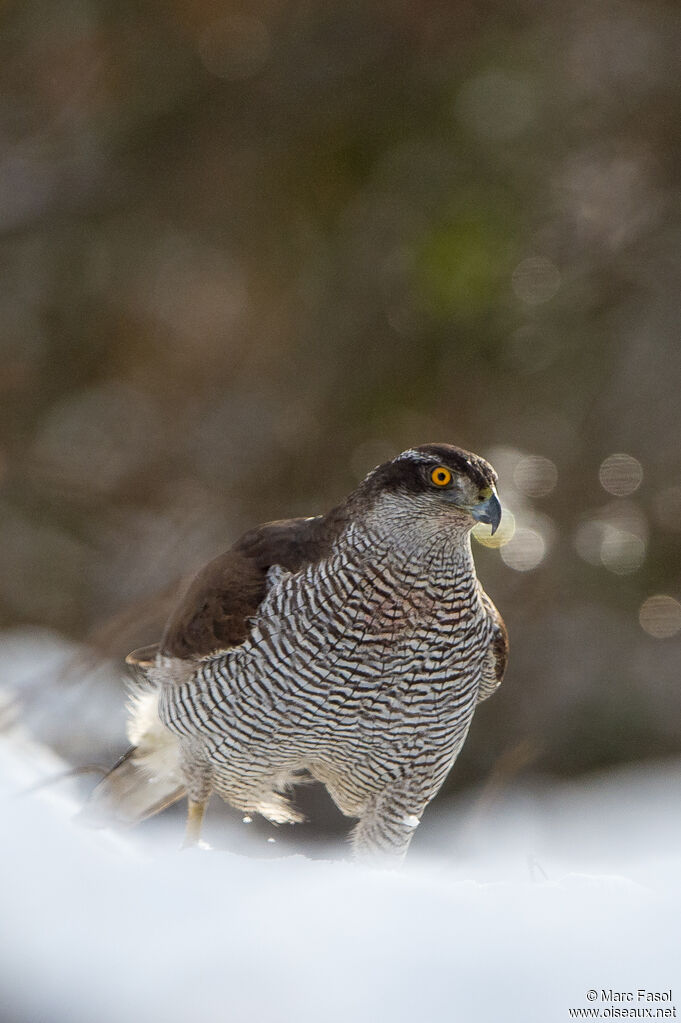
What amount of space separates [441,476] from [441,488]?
1.3 inches

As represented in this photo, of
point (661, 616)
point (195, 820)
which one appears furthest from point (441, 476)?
point (661, 616)

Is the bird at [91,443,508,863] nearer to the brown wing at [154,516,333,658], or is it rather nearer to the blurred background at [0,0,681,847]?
the brown wing at [154,516,333,658]

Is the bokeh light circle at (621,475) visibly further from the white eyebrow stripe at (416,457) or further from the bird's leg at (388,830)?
the white eyebrow stripe at (416,457)

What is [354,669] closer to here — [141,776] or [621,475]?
[141,776]

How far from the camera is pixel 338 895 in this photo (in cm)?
173

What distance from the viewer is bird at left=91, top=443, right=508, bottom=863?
2916 millimetres

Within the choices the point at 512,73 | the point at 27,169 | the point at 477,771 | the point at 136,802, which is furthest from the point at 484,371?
the point at 136,802

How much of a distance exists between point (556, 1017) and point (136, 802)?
2.47m

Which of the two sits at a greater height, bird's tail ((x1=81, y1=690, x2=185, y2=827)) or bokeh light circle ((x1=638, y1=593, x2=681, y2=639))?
bird's tail ((x1=81, y1=690, x2=185, y2=827))

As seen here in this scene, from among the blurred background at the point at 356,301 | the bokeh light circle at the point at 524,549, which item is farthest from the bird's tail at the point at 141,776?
the bokeh light circle at the point at 524,549

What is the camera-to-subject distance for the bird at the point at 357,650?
292 cm

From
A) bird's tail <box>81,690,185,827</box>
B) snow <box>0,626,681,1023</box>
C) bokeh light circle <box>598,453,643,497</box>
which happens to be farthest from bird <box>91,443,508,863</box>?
bokeh light circle <box>598,453,643,497</box>

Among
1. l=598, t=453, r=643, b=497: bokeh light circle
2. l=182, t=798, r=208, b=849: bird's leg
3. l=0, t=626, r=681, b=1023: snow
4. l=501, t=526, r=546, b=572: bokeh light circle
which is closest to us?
l=0, t=626, r=681, b=1023: snow

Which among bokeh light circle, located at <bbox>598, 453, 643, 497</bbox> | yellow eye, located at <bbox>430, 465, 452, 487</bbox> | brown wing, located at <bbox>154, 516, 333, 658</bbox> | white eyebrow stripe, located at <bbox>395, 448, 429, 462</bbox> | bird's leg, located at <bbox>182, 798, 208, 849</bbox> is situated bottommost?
bird's leg, located at <bbox>182, 798, 208, 849</bbox>
